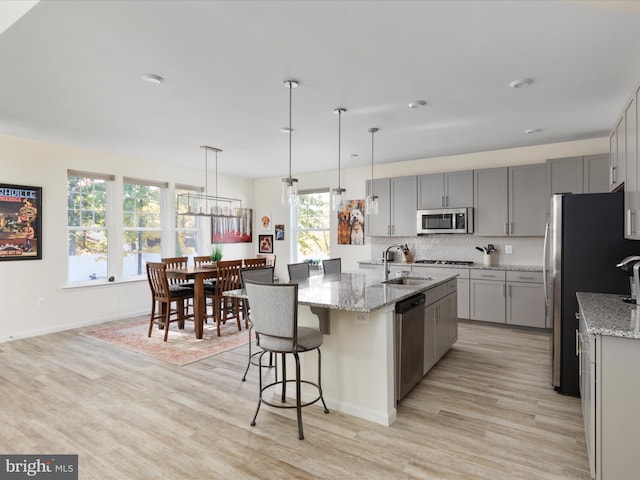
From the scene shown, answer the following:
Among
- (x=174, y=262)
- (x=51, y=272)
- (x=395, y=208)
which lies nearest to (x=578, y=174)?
(x=395, y=208)

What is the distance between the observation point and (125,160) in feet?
19.6

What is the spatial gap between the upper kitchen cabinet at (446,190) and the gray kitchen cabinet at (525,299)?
1.32 metres

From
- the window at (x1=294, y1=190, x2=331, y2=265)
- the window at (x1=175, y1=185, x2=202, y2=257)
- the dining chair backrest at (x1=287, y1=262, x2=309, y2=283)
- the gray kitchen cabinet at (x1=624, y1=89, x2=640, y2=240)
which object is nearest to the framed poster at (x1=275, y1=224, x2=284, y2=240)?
the window at (x1=294, y1=190, x2=331, y2=265)

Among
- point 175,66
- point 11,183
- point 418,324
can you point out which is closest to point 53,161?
point 11,183

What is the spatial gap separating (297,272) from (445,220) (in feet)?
9.59

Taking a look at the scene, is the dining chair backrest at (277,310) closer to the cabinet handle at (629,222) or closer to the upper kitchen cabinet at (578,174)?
the cabinet handle at (629,222)

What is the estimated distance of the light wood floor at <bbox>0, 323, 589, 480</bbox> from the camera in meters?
2.13

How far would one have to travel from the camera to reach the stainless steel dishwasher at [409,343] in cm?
279

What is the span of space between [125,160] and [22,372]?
3551 mm

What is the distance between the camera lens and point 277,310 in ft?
7.88

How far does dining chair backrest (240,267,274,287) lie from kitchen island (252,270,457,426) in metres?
0.48

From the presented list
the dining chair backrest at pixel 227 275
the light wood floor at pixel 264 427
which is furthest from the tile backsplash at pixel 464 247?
the dining chair backrest at pixel 227 275

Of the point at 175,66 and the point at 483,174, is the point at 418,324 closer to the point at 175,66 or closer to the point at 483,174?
the point at 175,66

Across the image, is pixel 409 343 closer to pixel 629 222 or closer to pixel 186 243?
pixel 629 222
